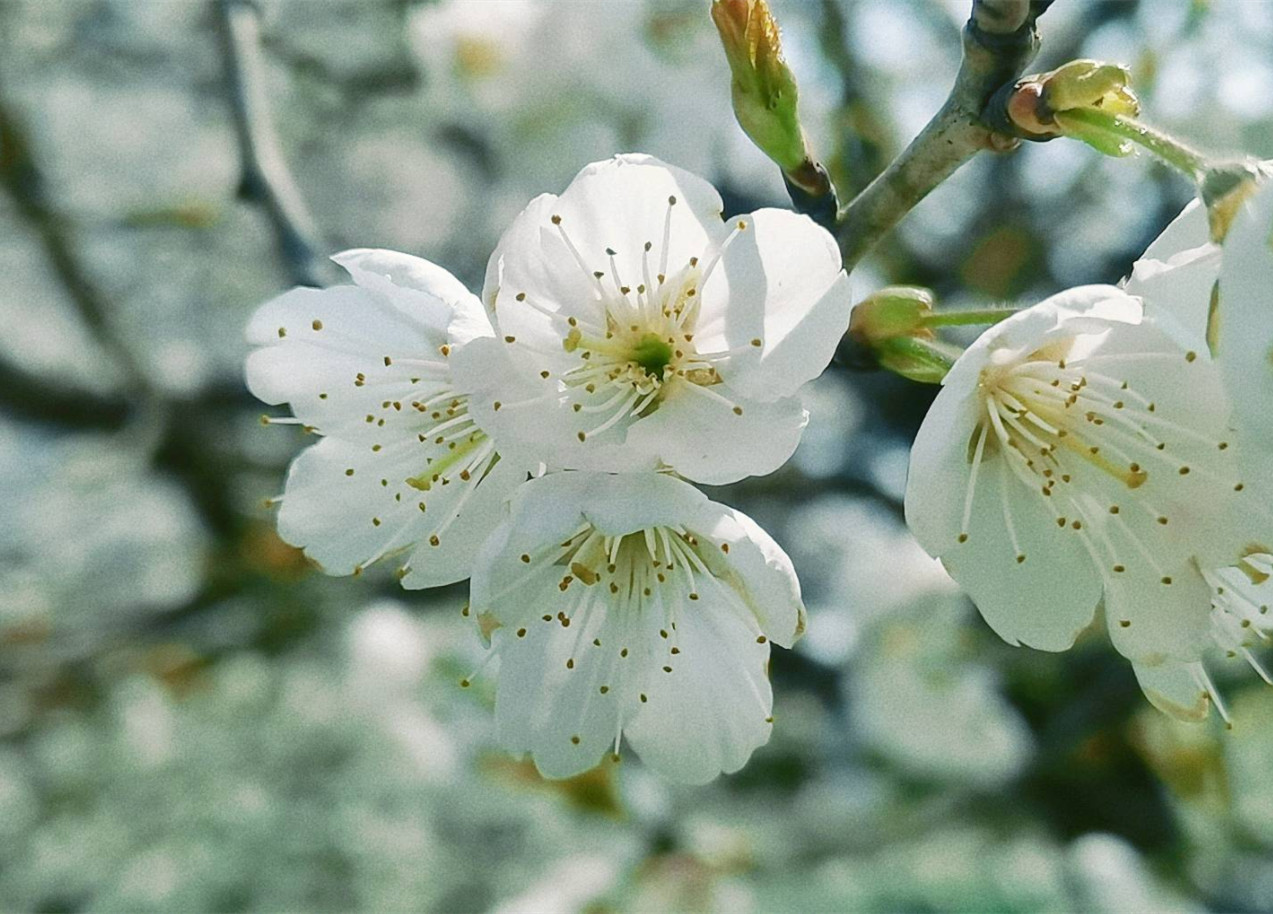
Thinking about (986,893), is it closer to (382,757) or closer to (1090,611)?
(382,757)

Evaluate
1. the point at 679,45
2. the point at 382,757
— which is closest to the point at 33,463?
the point at 382,757

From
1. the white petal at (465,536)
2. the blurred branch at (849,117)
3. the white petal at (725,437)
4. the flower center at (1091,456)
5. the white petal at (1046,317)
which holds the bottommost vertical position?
the blurred branch at (849,117)

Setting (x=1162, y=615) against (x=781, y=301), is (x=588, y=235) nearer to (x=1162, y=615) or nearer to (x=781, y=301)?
(x=781, y=301)

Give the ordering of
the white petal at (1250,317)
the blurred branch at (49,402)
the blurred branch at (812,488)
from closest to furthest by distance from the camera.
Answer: the white petal at (1250,317)
the blurred branch at (812,488)
the blurred branch at (49,402)

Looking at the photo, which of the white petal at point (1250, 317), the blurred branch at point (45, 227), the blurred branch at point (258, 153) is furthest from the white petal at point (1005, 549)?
the blurred branch at point (45, 227)

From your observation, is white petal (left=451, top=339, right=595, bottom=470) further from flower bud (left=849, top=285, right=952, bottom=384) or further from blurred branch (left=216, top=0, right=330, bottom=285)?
blurred branch (left=216, top=0, right=330, bottom=285)

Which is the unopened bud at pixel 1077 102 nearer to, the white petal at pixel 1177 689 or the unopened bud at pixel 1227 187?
the unopened bud at pixel 1227 187

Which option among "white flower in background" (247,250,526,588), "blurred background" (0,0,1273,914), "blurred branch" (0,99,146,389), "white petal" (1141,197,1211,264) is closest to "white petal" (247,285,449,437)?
"white flower in background" (247,250,526,588)
